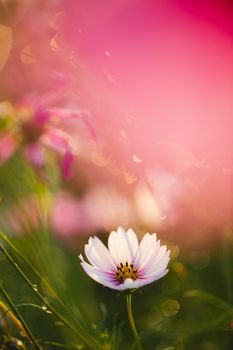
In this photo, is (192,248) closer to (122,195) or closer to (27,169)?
(122,195)

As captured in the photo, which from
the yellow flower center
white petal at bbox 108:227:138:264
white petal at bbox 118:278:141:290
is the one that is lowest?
the yellow flower center

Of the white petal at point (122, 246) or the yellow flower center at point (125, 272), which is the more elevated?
the white petal at point (122, 246)

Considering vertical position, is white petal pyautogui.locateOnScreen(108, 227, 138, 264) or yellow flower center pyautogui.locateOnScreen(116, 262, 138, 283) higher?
white petal pyautogui.locateOnScreen(108, 227, 138, 264)

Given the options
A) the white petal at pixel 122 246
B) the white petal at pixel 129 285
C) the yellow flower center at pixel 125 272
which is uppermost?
the white petal at pixel 129 285

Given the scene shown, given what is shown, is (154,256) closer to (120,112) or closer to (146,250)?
(146,250)

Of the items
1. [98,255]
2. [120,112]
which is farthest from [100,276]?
[120,112]

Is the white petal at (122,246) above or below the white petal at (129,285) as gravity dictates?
below
